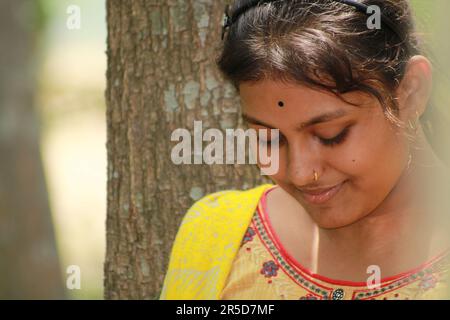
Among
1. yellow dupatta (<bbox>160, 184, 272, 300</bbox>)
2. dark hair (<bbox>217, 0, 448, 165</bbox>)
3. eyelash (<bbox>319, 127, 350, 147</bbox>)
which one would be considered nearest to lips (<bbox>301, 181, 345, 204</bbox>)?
eyelash (<bbox>319, 127, 350, 147</bbox>)

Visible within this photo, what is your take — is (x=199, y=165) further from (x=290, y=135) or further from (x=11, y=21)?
(x=11, y=21)

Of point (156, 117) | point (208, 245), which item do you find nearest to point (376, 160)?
point (208, 245)

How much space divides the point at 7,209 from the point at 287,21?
4.58 metres

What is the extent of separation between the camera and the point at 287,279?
2.01 m

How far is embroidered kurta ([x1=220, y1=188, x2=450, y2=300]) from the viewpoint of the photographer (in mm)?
1805

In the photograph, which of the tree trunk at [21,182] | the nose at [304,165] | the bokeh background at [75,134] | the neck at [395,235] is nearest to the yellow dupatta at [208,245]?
the neck at [395,235]

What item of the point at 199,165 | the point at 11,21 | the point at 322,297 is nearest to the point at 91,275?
the point at 11,21

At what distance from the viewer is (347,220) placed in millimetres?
1888

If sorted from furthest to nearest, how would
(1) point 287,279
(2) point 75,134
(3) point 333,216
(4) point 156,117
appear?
(2) point 75,134 → (4) point 156,117 → (1) point 287,279 → (3) point 333,216

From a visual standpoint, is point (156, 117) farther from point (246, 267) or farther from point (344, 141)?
point (344, 141)

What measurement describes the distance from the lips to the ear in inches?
9.9

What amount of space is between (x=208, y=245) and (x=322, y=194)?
18.5 inches

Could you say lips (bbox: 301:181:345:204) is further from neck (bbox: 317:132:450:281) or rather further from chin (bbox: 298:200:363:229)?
neck (bbox: 317:132:450:281)

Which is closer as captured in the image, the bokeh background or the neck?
the neck
